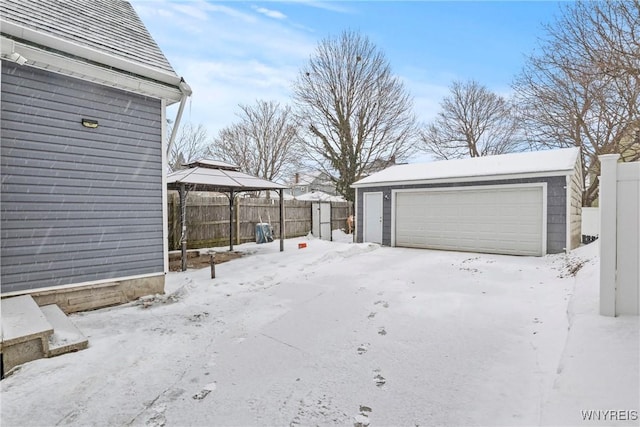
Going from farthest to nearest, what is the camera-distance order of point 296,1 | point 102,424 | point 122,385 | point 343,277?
point 296,1 < point 343,277 < point 122,385 < point 102,424

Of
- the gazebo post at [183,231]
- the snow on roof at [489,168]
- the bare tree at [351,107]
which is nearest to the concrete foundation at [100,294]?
the gazebo post at [183,231]

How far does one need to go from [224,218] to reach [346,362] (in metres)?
9.13

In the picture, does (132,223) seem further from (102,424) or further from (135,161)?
(102,424)

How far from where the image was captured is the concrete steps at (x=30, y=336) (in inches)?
112

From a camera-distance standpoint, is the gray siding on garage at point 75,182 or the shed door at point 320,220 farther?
the shed door at point 320,220

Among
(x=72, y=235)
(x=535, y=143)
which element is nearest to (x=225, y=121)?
(x=535, y=143)

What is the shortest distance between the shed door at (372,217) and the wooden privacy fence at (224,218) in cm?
336

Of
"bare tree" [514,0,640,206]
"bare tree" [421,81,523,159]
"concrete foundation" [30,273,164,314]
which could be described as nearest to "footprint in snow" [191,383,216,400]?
"concrete foundation" [30,273,164,314]

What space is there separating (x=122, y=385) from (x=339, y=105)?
53.5ft

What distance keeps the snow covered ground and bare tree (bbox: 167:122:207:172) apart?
19143mm

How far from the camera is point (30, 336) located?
116 inches

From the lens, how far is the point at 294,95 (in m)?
18.0

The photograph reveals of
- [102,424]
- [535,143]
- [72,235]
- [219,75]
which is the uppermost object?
[219,75]

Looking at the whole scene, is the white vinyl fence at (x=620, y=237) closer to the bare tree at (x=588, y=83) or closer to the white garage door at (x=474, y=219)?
the bare tree at (x=588, y=83)
